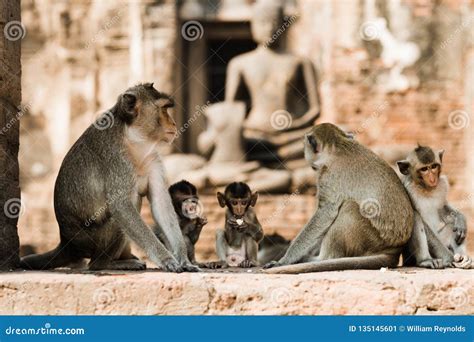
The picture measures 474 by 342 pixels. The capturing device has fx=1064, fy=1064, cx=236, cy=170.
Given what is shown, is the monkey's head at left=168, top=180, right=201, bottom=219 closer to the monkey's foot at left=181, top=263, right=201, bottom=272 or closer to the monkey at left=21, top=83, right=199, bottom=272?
the monkey at left=21, top=83, right=199, bottom=272

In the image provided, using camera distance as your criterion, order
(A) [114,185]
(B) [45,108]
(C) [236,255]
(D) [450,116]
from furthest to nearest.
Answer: (B) [45,108]
(D) [450,116]
(C) [236,255]
(A) [114,185]

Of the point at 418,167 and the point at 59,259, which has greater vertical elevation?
the point at 418,167

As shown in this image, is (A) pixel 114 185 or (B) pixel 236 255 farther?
(B) pixel 236 255

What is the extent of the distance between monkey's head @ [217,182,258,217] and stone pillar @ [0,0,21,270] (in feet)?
→ 6.52

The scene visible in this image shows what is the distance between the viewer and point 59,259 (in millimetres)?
8867

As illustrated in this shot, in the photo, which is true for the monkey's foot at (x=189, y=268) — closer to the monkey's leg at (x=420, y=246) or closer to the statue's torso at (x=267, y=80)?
the monkey's leg at (x=420, y=246)

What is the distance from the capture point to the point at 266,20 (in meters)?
18.4

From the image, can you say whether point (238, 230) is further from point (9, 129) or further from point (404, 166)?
point (9, 129)

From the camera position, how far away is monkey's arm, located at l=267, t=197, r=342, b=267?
8.48m

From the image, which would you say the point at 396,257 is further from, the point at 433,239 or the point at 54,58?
the point at 54,58

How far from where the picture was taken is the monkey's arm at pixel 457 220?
9062 mm

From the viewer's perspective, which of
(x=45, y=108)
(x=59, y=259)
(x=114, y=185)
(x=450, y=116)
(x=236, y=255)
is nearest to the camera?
(x=114, y=185)

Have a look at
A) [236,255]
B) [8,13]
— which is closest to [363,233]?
[236,255]

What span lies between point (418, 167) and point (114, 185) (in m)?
2.59
